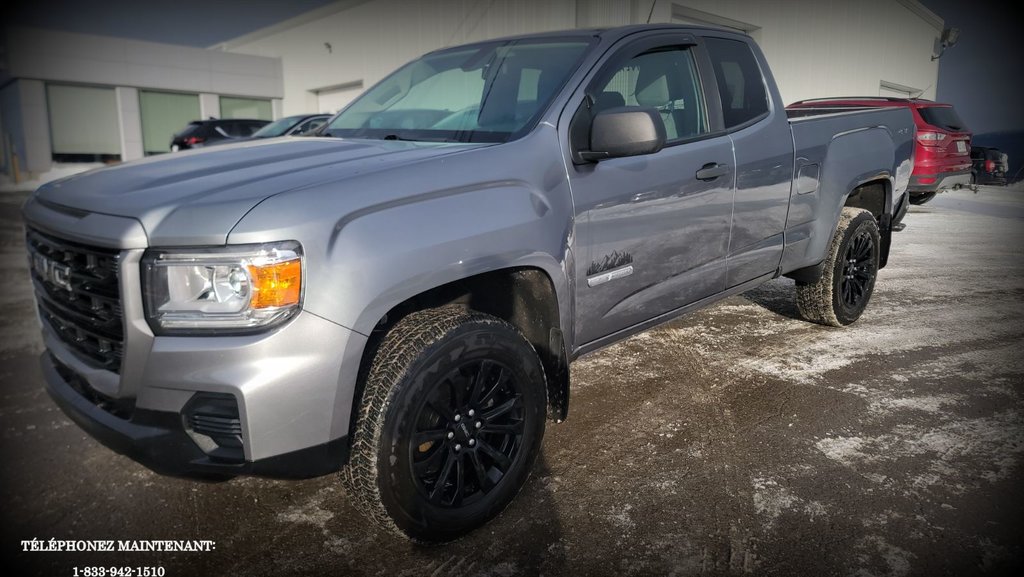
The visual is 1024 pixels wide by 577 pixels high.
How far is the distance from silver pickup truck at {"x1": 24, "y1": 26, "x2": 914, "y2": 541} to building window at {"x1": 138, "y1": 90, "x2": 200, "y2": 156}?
25.4 m

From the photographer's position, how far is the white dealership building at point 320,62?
648 inches

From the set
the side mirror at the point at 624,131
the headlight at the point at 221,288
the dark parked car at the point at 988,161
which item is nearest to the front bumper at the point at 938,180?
the dark parked car at the point at 988,161

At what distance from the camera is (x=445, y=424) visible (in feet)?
7.43

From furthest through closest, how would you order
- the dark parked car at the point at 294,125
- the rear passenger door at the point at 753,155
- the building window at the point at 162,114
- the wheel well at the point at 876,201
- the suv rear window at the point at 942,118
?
1. the building window at the point at 162,114
2. the dark parked car at the point at 294,125
3. the suv rear window at the point at 942,118
4. the wheel well at the point at 876,201
5. the rear passenger door at the point at 753,155

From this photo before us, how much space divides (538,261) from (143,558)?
1738 mm

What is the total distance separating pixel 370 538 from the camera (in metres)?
2.40

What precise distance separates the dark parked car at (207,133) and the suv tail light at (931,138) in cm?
1377

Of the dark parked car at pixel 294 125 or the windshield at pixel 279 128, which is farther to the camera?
the windshield at pixel 279 128

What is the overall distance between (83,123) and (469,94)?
25.5 m

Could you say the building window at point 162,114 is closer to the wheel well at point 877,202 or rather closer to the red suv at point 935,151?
the red suv at point 935,151

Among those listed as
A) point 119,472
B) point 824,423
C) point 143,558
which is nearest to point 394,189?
point 143,558

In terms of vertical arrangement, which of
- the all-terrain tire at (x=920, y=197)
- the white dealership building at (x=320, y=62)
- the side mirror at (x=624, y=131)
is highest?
the white dealership building at (x=320, y=62)

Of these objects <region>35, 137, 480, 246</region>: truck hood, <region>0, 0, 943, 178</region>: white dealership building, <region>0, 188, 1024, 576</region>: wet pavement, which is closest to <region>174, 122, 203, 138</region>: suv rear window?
<region>0, 0, 943, 178</region>: white dealership building

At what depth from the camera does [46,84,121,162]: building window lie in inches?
890
